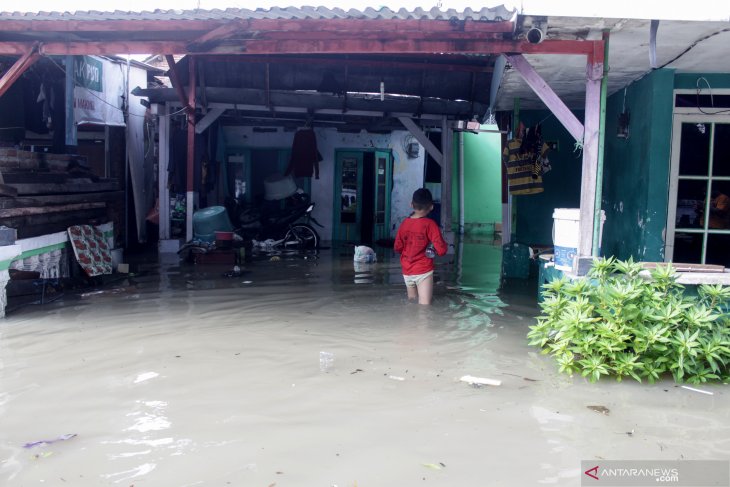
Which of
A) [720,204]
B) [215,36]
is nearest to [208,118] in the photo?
[215,36]

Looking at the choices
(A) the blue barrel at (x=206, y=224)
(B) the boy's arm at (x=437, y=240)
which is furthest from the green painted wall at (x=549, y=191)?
(A) the blue barrel at (x=206, y=224)

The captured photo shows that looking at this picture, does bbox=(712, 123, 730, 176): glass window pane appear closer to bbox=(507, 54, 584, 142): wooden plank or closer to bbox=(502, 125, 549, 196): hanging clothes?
bbox=(507, 54, 584, 142): wooden plank

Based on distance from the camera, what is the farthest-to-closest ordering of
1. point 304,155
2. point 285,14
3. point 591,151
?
point 304,155 → point 285,14 → point 591,151

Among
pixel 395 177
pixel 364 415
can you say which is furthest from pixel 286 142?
pixel 364 415

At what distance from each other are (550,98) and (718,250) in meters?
3.04

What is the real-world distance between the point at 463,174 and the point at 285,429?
1627cm

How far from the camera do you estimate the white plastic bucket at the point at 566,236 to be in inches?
235

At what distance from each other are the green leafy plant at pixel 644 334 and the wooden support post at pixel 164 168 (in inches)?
352

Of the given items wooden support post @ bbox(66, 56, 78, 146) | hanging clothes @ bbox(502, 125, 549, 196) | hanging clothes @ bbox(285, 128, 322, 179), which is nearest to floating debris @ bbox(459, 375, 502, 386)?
hanging clothes @ bbox(502, 125, 549, 196)

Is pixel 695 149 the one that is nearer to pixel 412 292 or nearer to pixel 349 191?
pixel 412 292

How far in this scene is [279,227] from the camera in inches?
545

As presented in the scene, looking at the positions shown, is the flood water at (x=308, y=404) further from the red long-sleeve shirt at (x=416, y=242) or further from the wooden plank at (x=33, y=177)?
the wooden plank at (x=33, y=177)

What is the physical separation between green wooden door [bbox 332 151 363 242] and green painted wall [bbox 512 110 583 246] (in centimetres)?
610

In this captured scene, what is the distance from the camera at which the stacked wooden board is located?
7.21 metres
